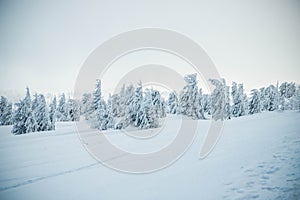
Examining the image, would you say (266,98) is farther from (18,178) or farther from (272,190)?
(18,178)

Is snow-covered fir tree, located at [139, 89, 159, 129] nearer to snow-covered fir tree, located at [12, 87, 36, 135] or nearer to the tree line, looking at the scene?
the tree line

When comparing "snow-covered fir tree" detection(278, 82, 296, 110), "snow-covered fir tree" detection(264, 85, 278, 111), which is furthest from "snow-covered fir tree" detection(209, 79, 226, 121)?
"snow-covered fir tree" detection(278, 82, 296, 110)

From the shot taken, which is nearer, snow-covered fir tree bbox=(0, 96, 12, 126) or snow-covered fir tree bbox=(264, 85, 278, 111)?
snow-covered fir tree bbox=(264, 85, 278, 111)

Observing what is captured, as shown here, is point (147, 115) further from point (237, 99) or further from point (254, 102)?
point (254, 102)

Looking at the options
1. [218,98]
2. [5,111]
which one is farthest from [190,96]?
[5,111]

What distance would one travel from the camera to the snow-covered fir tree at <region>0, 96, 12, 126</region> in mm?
49844

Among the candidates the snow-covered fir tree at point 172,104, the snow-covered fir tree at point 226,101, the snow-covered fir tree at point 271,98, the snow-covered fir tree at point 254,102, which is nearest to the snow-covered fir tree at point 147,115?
the snow-covered fir tree at point 226,101

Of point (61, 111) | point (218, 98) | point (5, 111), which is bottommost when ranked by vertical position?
point (5, 111)

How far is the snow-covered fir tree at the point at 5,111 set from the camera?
164 feet

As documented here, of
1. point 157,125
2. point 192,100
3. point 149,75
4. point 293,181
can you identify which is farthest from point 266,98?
point 293,181

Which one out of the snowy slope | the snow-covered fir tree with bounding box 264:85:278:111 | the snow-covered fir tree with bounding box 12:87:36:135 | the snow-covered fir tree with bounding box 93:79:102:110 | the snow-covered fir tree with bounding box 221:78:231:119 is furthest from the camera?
the snow-covered fir tree with bounding box 264:85:278:111

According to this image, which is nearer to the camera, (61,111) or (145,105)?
(145,105)

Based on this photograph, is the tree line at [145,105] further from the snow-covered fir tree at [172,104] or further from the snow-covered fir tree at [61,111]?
the snow-covered fir tree at [61,111]

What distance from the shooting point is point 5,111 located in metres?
51.2
